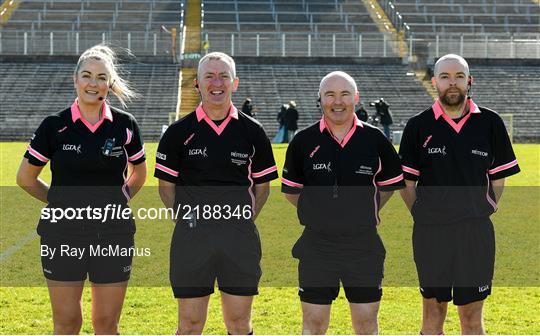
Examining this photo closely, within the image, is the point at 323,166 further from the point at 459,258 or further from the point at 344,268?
the point at 459,258

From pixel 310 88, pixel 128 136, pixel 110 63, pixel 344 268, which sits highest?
pixel 110 63

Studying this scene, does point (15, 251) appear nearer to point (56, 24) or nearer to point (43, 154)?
point (43, 154)

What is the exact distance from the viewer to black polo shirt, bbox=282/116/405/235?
18.3ft

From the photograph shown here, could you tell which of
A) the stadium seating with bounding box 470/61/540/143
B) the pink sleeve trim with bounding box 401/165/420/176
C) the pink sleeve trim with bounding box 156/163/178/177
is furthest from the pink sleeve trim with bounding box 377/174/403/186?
the stadium seating with bounding box 470/61/540/143

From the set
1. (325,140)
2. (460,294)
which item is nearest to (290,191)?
(325,140)

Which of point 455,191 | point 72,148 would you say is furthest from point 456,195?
point 72,148

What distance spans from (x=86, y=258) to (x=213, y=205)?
0.84m

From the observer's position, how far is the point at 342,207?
221 inches

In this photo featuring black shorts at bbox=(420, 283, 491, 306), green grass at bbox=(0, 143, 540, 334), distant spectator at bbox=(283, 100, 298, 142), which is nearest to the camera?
black shorts at bbox=(420, 283, 491, 306)

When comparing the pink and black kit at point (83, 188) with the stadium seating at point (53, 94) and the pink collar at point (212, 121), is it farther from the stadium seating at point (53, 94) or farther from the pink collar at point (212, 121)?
the stadium seating at point (53, 94)

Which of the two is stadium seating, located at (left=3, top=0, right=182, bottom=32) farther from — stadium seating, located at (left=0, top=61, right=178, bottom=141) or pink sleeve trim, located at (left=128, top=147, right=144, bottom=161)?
pink sleeve trim, located at (left=128, top=147, right=144, bottom=161)

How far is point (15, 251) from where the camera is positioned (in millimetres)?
10555

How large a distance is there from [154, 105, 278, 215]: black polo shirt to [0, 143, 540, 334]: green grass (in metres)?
1.97

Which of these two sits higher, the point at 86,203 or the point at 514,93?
the point at 86,203
